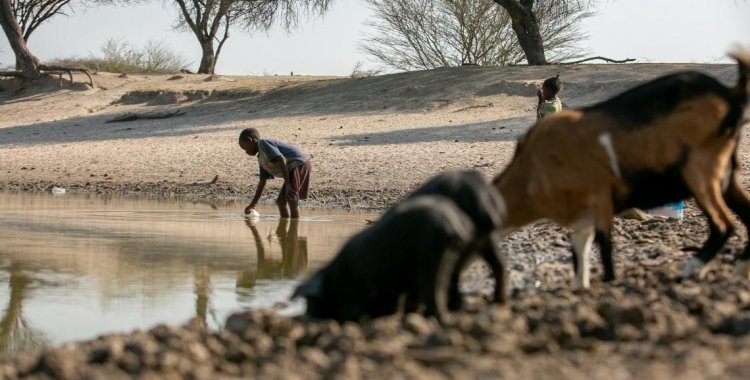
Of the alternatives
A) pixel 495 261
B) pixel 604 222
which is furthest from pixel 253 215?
pixel 495 261

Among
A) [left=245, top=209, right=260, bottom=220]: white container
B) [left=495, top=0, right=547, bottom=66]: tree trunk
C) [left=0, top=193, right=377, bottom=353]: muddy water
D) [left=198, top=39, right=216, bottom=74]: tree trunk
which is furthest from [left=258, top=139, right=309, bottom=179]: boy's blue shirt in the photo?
[left=198, top=39, right=216, bottom=74]: tree trunk

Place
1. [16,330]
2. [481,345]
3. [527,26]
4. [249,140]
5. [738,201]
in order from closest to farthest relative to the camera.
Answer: [481,345], [16,330], [738,201], [249,140], [527,26]

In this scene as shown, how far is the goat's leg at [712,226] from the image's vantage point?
695 cm

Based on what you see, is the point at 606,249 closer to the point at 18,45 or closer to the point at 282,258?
the point at 282,258

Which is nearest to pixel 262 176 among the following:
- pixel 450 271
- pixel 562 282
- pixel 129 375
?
pixel 562 282

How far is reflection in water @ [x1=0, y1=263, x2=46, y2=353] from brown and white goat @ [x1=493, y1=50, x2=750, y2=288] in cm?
278

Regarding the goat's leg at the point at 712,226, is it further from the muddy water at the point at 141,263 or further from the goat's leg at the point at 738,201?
the muddy water at the point at 141,263

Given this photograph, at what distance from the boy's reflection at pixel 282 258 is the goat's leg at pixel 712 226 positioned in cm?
326

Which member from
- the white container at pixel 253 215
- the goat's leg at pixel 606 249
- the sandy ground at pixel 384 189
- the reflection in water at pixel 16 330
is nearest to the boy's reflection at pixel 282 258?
the white container at pixel 253 215

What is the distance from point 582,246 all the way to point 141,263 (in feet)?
13.8

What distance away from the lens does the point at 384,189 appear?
16203 millimetres

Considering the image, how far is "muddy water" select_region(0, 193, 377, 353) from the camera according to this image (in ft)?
25.0

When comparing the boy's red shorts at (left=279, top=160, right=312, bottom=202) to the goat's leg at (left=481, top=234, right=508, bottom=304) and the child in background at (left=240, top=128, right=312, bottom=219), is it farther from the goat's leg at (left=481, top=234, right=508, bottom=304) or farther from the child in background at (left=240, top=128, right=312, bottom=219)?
A: the goat's leg at (left=481, top=234, right=508, bottom=304)

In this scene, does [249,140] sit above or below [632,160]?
below
